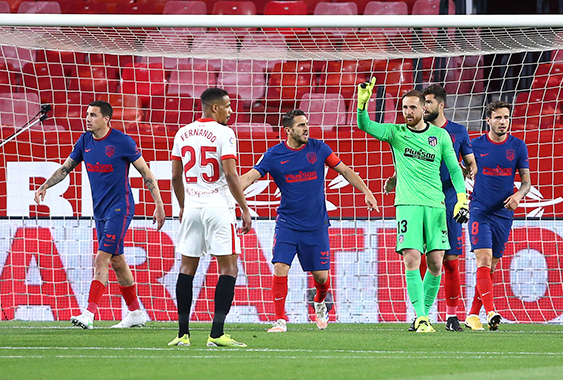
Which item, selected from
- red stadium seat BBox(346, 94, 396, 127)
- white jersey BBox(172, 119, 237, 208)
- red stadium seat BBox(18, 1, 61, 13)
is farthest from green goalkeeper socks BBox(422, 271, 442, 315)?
red stadium seat BBox(18, 1, 61, 13)

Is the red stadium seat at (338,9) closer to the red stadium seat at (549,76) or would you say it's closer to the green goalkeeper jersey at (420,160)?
the red stadium seat at (549,76)

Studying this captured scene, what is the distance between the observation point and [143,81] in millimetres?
10891

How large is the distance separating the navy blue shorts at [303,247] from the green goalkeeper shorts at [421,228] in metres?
0.78

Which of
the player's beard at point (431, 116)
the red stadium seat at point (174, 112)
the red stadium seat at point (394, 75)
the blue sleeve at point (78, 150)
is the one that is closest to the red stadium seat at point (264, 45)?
the red stadium seat at point (174, 112)

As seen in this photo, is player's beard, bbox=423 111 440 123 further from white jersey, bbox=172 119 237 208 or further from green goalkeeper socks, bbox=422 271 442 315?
white jersey, bbox=172 119 237 208

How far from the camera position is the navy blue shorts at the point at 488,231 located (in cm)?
807

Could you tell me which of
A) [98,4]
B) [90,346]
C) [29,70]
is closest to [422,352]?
[90,346]

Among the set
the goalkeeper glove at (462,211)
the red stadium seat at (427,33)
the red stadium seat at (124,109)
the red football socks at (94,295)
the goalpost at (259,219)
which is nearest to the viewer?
the goalkeeper glove at (462,211)

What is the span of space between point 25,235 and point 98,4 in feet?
18.5

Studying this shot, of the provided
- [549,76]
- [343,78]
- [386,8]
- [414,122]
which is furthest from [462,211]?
[386,8]

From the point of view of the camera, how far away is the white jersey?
581 centimetres

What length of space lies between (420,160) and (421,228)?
1.84 ft

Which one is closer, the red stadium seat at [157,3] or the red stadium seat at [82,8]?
the red stadium seat at [82,8]

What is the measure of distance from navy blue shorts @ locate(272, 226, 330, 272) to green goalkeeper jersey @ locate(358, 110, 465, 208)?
33.1 inches
